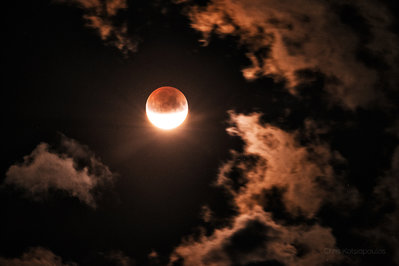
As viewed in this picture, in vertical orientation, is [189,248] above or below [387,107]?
below

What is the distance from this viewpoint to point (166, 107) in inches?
50.6

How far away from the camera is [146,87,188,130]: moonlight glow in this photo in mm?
1290

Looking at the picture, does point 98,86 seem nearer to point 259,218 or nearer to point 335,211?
point 259,218

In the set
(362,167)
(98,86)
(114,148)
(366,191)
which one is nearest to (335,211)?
(366,191)

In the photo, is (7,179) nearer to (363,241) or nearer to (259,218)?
(259,218)

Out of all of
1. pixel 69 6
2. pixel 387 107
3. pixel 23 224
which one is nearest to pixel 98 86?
pixel 69 6

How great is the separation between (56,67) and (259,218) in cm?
207

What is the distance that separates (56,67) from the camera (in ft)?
5.20

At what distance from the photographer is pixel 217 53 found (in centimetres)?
157

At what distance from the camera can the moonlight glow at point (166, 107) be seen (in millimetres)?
1290

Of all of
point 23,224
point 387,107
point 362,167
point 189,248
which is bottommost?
point 189,248

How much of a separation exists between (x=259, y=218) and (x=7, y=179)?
213cm

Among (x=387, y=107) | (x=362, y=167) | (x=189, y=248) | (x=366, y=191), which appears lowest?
(x=189, y=248)

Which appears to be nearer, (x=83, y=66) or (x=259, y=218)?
(x=83, y=66)
